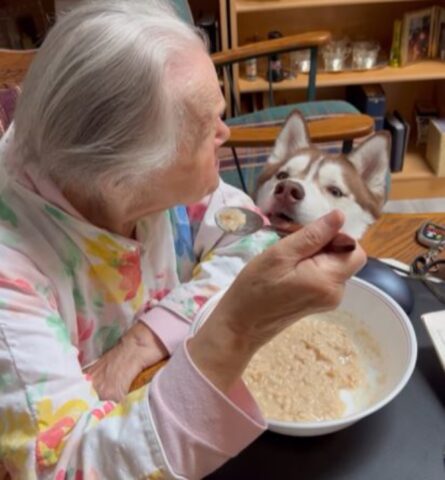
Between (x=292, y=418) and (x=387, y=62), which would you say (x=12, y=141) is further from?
(x=387, y=62)

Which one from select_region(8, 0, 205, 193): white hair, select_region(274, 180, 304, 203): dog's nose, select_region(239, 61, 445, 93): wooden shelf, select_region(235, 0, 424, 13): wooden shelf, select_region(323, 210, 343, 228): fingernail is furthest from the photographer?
select_region(239, 61, 445, 93): wooden shelf

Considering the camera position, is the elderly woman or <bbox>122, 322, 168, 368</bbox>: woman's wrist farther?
<bbox>122, 322, 168, 368</bbox>: woman's wrist

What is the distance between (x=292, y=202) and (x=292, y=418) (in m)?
0.70

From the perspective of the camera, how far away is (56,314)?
726 mm

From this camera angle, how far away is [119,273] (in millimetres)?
846

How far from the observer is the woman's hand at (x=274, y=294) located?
55cm

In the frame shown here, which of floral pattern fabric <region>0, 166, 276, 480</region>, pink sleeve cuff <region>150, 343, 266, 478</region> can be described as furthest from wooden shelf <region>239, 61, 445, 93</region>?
pink sleeve cuff <region>150, 343, 266, 478</region>

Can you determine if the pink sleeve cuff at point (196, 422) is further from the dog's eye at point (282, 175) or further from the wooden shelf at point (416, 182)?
the wooden shelf at point (416, 182)

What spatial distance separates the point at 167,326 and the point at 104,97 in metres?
0.37

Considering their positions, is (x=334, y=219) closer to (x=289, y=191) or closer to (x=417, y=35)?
(x=289, y=191)

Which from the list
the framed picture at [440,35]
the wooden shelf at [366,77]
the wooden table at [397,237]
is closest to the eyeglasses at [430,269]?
the wooden table at [397,237]

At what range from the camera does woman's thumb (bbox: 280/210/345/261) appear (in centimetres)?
55

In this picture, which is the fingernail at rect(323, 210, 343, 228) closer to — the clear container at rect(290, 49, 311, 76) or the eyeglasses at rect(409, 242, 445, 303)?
the eyeglasses at rect(409, 242, 445, 303)

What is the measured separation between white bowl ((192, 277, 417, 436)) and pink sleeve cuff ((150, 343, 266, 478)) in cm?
6
